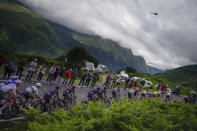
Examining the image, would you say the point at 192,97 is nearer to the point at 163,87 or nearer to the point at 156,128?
the point at 163,87

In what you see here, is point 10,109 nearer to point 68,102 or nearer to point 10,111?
point 10,111

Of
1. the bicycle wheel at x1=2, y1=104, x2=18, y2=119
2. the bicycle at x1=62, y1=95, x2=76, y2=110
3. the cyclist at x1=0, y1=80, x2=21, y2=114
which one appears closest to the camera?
the bicycle wheel at x1=2, y1=104, x2=18, y2=119

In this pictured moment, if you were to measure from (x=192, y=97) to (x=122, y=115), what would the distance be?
25085 mm

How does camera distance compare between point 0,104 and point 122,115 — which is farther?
point 0,104

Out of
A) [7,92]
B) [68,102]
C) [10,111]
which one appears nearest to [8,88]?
[7,92]

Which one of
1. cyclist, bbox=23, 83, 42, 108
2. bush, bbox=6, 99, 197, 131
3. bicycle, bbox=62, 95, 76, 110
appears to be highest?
bush, bbox=6, 99, 197, 131

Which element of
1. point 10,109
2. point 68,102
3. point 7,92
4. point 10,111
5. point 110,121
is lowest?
point 68,102

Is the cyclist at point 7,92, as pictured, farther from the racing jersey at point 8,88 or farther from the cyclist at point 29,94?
the cyclist at point 29,94

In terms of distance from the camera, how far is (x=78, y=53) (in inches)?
3182

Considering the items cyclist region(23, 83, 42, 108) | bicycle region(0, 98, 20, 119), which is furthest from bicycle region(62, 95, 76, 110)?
bicycle region(0, 98, 20, 119)

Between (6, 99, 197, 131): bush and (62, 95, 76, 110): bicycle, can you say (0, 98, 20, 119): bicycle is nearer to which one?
(62, 95, 76, 110): bicycle

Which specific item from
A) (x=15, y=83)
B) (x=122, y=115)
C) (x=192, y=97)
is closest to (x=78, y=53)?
(x=192, y=97)

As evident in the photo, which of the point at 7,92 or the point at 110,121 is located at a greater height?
the point at 110,121

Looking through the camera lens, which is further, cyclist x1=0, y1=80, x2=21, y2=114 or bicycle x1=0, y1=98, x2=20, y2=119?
cyclist x1=0, y1=80, x2=21, y2=114
